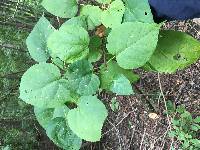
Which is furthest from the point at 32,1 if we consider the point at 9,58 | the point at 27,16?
the point at 9,58

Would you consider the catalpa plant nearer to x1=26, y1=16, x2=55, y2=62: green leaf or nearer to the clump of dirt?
x1=26, y1=16, x2=55, y2=62: green leaf

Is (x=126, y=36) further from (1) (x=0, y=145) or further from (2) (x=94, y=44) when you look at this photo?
(1) (x=0, y=145)

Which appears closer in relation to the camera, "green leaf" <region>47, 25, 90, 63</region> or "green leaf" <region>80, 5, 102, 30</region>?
"green leaf" <region>47, 25, 90, 63</region>

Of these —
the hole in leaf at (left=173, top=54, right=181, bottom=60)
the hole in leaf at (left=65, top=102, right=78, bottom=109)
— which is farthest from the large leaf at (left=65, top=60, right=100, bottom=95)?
the hole in leaf at (left=173, top=54, right=181, bottom=60)

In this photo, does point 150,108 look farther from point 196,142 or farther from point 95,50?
point 95,50

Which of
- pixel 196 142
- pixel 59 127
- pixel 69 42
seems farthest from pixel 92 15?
pixel 196 142

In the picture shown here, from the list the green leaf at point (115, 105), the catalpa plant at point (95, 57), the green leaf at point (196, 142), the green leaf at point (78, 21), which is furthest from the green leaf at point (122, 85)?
the green leaf at point (115, 105)
